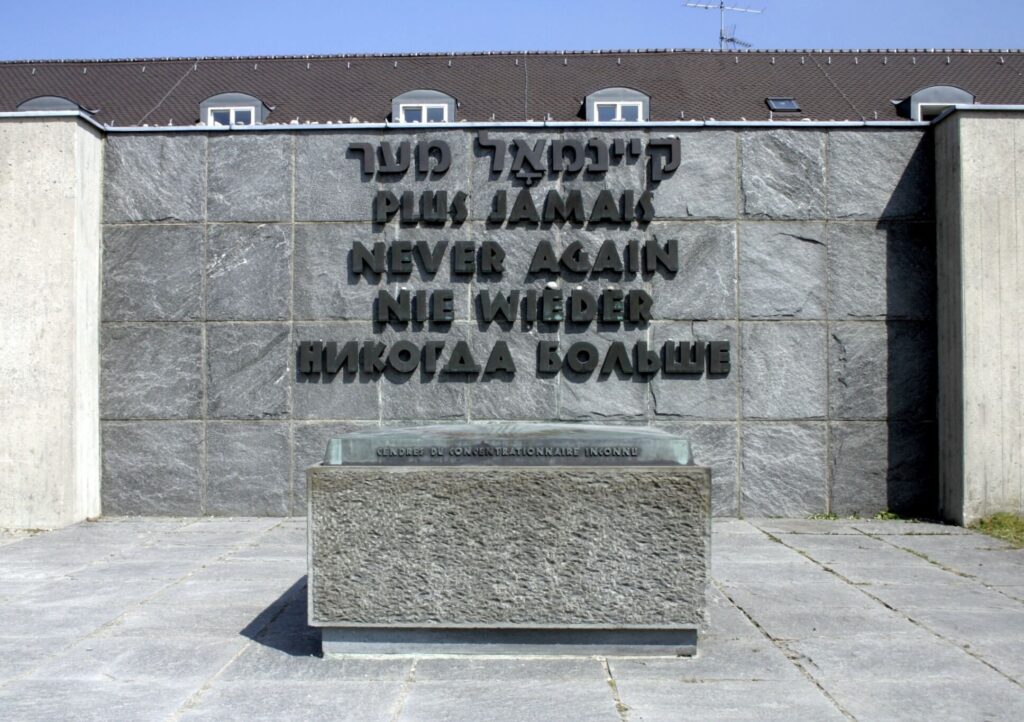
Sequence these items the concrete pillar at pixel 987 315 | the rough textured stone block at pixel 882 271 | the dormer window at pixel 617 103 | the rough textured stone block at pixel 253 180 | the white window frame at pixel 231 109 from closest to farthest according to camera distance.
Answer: the concrete pillar at pixel 987 315
the rough textured stone block at pixel 882 271
the rough textured stone block at pixel 253 180
the dormer window at pixel 617 103
the white window frame at pixel 231 109

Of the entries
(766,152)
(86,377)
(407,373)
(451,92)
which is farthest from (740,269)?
(451,92)

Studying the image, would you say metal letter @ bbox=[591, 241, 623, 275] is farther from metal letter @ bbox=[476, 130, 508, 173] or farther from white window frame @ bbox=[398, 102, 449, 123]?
white window frame @ bbox=[398, 102, 449, 123]

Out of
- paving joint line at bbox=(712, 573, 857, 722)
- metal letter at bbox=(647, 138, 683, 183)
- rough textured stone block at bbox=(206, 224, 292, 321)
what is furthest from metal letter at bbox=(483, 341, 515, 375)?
paving joint line at bbox=(712, 573, 857, 722)

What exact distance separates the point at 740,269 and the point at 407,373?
3154 mm

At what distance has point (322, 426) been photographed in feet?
31.2

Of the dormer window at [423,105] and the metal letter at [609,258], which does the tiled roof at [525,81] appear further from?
the metal letter at [609,258]

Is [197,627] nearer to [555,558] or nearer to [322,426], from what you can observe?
[555,558]

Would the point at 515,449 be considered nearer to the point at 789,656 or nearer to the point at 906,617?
the point at 789,656

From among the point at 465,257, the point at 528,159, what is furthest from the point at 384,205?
the point at 528,159

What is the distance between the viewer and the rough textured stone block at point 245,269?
9.59 m

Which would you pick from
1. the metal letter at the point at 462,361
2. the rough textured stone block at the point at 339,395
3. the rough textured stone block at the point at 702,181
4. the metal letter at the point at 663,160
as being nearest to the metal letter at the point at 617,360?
the metal letter at the point at 462,361

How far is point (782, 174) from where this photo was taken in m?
9.56

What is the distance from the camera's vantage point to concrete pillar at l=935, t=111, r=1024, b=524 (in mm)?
8930

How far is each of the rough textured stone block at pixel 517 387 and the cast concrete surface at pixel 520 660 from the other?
259 cm
